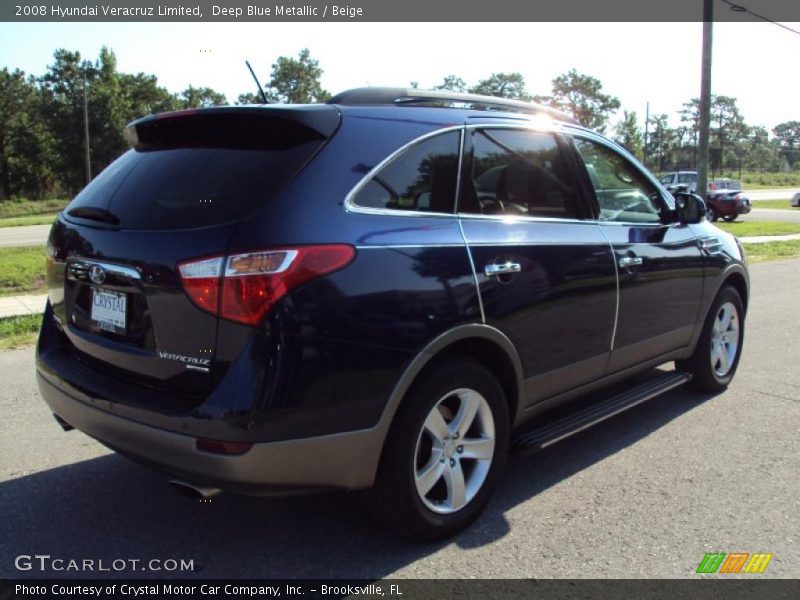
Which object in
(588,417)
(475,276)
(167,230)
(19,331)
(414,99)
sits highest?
(414,99)

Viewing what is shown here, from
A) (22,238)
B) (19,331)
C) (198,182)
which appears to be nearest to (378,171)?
(198,182)

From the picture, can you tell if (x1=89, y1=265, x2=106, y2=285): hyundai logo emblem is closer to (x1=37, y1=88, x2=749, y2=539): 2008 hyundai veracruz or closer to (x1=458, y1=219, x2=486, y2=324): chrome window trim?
(x1=37, y1=88, x2=749, y2=539): 2008 hyundai veracruz

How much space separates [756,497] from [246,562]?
2.51 m

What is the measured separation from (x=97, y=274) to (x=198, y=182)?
1.92 feet

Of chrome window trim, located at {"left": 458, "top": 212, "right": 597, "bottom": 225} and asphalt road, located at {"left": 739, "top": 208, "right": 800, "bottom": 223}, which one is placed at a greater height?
chrome window trim, located at {"left": 458, "top": 212, "right": 597, "bottom": 225}

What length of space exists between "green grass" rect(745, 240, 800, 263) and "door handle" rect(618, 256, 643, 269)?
425 inches

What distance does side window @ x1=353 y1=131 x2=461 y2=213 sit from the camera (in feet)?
9.33

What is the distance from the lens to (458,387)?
3.00 m

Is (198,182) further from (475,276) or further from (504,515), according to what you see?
(504,515)

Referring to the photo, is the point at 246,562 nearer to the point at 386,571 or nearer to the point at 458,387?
the point at 386,571

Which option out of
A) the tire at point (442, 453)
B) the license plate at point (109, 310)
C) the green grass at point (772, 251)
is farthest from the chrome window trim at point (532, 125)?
the green grass at point (772, 251)

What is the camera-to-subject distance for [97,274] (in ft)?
9.55

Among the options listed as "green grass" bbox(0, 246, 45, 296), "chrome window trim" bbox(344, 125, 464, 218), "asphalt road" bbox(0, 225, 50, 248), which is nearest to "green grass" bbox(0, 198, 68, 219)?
"asphalt road" bbox(0, 225, 50, 248)

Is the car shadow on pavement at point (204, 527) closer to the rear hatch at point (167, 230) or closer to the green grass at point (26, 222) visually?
the rear hatch at point (167, 230)
